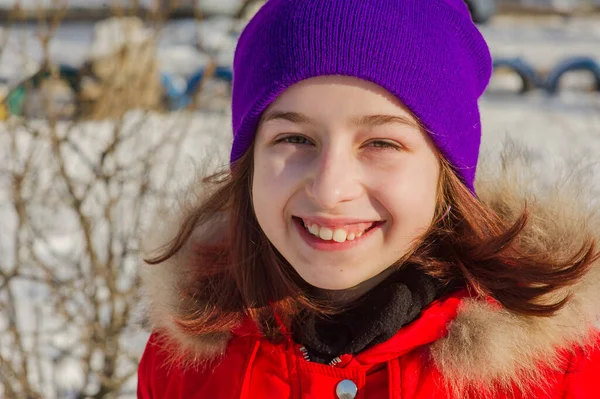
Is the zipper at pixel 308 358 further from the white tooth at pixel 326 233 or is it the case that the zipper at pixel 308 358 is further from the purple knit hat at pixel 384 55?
the purple knit hat at pixel 384 55

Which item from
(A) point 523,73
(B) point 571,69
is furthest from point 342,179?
(B) point 571,69

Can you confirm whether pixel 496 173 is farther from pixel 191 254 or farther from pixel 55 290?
pixel 55 290

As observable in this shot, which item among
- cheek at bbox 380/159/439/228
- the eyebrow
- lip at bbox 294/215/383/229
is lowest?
lip at bbox 294/215/383/229

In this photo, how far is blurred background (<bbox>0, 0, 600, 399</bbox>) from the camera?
3.04m

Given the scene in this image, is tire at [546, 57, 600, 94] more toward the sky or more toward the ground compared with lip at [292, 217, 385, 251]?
more toward the ground

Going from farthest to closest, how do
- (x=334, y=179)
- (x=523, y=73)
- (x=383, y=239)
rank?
(x=523, y=73) < (x=383, y=239) < (x=334, y=179)

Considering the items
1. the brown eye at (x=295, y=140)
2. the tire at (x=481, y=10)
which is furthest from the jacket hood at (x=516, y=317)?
the tire at (x=481, y=10)

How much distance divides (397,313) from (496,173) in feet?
1.68

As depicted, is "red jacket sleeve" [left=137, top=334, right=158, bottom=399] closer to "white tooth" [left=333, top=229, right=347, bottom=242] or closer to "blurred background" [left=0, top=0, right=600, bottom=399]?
"blurred background" [left=0, top=0, right=600, bottom=399]

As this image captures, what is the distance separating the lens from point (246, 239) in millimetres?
1831

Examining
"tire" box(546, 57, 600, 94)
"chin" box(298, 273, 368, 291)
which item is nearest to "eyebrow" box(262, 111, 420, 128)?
"chin" box(298, 273, 368, 291)

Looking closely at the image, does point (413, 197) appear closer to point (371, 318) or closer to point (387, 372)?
point (371, 318)

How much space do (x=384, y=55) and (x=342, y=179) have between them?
0.94ft

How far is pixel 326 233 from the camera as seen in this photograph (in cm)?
152
